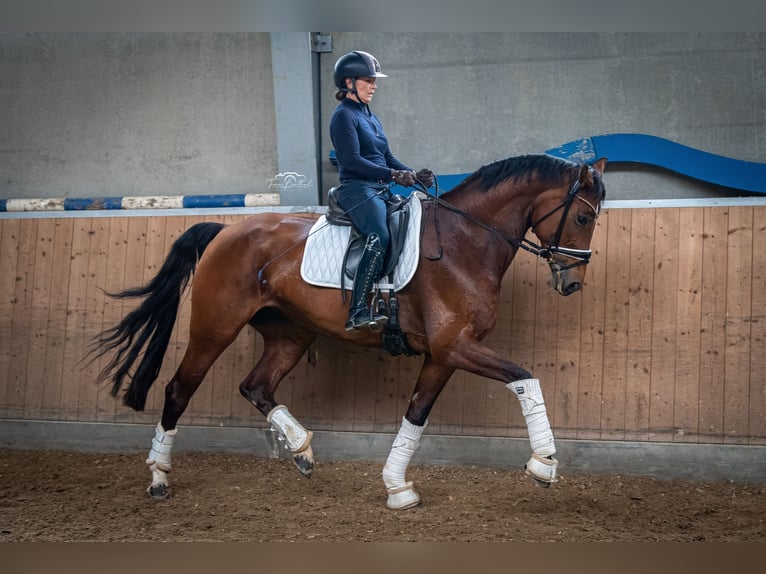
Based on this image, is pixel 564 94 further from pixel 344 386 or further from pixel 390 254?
pixel 344 386

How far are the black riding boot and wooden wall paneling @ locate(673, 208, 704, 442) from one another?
238 cm

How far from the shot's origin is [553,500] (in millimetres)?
4387

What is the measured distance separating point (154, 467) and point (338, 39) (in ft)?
12.8

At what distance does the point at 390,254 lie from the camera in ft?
13.8

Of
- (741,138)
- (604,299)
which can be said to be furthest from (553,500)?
(741,138)

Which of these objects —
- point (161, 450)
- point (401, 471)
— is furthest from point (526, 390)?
point (161, 450)

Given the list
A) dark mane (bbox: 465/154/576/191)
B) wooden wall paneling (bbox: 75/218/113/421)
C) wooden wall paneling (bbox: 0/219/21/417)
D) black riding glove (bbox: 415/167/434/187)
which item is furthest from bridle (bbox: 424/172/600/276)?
wooden wall paneling (bbox: 0/219/21/417)

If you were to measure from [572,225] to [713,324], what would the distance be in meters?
1.69

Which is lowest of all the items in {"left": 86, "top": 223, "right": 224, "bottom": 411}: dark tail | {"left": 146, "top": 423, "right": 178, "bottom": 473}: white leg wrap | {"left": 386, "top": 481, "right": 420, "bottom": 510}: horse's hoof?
{"left": 386, "top": 481, "right": 420, "bottom": 510}: horse's hoof

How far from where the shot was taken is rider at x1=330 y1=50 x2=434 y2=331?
4.15 meters

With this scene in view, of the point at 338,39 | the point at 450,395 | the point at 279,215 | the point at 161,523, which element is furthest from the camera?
the point at 338,39

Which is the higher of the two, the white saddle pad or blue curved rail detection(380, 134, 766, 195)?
blue curved rail detection(380, 134, 766, 195)

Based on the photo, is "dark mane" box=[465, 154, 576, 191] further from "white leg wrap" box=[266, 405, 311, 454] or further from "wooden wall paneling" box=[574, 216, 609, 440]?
"white leg wrap" box=[266, 405, 311, 454]

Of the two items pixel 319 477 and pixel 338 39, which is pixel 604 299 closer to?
pixel 319 477
